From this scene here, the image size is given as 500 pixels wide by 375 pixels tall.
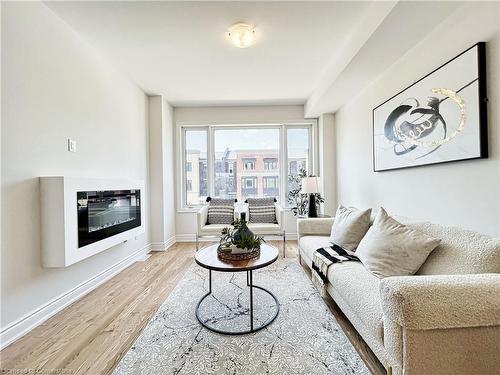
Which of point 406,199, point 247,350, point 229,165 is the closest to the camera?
point 247,350

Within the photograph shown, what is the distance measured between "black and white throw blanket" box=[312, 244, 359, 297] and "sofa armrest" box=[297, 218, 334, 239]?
0.59 m

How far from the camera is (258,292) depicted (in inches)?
91.0

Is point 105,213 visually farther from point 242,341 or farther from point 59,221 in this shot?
point 242,341

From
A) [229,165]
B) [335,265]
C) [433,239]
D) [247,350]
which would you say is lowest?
[247,350]

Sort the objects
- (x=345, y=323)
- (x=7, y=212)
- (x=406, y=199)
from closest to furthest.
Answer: (x=7, y=212) < (x=345, y=323) < (x=406, y=199)

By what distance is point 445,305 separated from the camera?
1012 millimetres

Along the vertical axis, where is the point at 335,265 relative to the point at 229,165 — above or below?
below

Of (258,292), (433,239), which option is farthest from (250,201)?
(433,239)

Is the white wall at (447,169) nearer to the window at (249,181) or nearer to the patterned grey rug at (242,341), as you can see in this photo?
the patterned grey rug at (242,341)

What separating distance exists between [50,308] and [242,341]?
64.1 inches

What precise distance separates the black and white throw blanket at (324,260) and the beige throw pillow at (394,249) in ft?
0.67

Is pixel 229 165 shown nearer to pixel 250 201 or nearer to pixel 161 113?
pixel 250 201

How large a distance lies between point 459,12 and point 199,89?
9.63 feet

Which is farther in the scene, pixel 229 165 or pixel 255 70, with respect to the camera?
pixel 229 165
